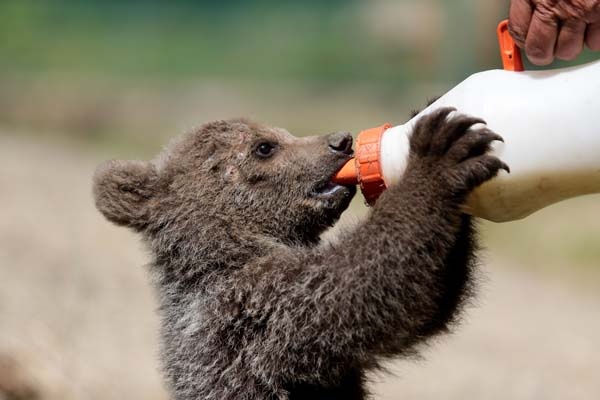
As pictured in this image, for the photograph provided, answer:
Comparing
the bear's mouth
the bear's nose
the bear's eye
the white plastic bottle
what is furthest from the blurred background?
the white plastic bottle

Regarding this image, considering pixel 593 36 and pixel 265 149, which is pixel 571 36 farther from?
pixel 265 149

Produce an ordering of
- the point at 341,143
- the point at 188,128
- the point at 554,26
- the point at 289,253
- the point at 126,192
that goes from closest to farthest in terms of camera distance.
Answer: the point at 554,26 → the point at 289,253 → the point at 341,143 → the point at 126,192 → the point at 188,128

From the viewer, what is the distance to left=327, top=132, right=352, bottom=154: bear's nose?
6.48m

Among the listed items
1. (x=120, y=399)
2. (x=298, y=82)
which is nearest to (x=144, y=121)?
(x=298, y=82)

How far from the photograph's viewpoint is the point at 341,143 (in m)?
6.47

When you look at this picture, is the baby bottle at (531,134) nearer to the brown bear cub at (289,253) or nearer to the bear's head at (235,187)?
the brown bear cub at (289,253)

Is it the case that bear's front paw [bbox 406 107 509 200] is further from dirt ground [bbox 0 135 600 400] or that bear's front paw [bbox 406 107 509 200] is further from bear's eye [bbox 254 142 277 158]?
dirt ground [bbox 0 135 600 400]

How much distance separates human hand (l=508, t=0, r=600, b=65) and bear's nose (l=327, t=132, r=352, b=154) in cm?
123

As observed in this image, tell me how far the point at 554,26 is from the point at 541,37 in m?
0.09

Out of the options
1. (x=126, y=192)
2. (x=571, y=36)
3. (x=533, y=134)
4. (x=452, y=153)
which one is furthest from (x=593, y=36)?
(x=126, y=192)

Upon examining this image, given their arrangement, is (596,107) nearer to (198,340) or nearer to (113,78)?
(198,340)

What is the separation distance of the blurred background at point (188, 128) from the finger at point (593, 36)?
1600 millimetres

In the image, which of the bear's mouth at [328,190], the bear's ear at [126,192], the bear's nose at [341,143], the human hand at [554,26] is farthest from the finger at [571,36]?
the bear's ear at [126,192]

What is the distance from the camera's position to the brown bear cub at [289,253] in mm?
5551
